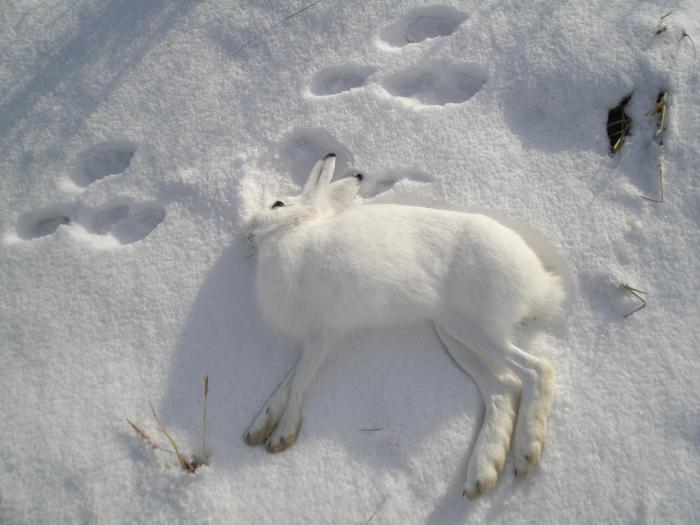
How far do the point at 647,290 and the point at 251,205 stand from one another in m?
2.33

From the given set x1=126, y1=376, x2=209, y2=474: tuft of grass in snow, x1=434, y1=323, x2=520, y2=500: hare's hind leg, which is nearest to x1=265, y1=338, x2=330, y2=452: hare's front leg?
x1=126, y1=376, x2=209, y2=474: tuft of grass in snow

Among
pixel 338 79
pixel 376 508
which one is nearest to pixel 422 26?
pixel 338 79

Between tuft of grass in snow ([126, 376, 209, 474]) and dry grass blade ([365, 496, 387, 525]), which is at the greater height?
tuft of grass in snow ([126, 376, 209, 474])

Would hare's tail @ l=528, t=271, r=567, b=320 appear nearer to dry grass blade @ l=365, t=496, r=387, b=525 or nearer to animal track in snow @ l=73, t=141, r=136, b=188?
dry grass blade @ l=365, t=496, r=387, b=525

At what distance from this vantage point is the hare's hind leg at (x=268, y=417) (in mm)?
2771

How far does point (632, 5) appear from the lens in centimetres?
349

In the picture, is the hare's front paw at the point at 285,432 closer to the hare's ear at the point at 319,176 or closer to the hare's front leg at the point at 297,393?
the hare's front leg at the point at 297,393

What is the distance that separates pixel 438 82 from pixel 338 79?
68 centimetres

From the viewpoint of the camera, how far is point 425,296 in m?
2.78

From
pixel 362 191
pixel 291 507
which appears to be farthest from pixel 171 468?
pixel 362 191

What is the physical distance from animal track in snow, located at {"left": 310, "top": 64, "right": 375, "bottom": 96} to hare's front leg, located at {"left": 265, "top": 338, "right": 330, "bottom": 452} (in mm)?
1769

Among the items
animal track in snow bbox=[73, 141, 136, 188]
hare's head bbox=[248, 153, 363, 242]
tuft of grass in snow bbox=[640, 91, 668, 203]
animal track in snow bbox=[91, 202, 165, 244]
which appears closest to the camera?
hare's head bbox=[248, 153, 363, 242]

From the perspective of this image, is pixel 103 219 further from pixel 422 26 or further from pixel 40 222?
pixel 422 26

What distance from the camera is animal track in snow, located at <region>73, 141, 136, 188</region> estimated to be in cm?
361
